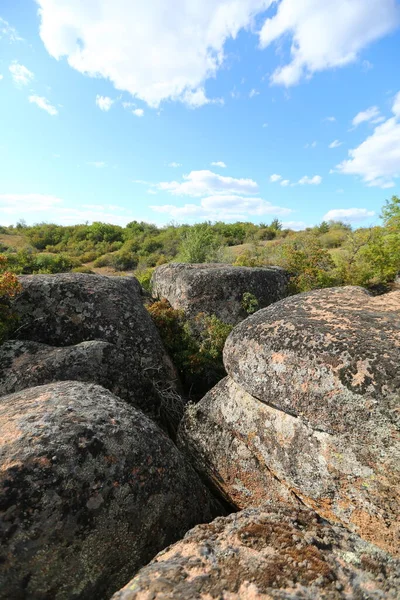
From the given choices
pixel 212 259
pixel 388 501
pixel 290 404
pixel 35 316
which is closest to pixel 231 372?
pixel 290 404

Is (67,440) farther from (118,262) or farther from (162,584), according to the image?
(118,262)

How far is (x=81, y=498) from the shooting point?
3477 millimetres

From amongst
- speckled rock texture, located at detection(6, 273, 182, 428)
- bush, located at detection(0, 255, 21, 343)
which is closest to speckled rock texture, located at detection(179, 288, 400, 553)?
speckled rock texture, located at detection(6, 273, 182, 428)

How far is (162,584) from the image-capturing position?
2488mm

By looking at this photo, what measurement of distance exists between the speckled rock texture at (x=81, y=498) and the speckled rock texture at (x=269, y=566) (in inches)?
35.8

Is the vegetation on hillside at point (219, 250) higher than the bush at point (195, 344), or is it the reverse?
the vegetation on hillside at point (219, 250)

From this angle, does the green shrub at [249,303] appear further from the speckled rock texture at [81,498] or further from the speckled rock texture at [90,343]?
the speckled rock texture at [81,498]

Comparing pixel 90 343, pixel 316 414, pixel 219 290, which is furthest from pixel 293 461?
pixel 219 290

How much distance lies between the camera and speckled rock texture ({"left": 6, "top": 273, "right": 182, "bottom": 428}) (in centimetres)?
638

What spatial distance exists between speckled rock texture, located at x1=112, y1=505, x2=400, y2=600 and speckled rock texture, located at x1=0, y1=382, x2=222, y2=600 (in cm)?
91

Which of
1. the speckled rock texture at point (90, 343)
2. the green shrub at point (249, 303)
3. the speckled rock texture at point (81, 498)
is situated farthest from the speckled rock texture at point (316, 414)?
the green shrub at point (249, 303)

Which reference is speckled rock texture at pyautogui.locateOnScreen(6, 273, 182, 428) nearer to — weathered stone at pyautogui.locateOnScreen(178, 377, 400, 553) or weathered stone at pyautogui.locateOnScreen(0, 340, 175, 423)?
weathered stone at pyautogui.locateOnScreen(0, 340, 175, 423)

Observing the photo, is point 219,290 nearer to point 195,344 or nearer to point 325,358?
point 195,344

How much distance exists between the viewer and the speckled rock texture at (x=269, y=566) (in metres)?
2.41
